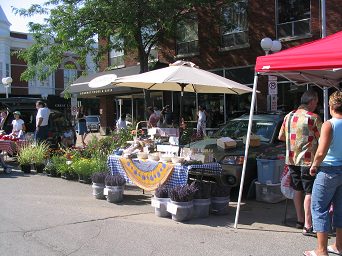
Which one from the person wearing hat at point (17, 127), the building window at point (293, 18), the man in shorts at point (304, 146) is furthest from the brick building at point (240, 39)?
the man in shorts at point (304, 146)

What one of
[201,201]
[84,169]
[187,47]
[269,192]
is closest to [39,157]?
[84,169]

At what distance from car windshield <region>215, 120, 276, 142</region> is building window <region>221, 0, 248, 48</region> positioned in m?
10.2

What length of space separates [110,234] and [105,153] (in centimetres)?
504

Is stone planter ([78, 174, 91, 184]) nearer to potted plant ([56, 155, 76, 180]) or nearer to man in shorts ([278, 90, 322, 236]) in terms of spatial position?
potted plant ([56, 155, 76, 180])

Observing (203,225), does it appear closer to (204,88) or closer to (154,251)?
(154,251)

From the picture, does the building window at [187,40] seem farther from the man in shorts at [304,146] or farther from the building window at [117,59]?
the man in shorts at [304,146]

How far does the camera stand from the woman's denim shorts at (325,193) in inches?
182

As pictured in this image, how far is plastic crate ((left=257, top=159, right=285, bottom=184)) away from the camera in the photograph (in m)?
7.73

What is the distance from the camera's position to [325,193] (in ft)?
15.2

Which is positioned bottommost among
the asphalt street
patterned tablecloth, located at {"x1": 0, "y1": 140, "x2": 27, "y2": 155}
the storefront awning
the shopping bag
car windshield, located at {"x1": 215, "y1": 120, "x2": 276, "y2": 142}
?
the asphalt street

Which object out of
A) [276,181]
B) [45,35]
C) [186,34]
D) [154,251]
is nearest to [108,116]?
[186,34]

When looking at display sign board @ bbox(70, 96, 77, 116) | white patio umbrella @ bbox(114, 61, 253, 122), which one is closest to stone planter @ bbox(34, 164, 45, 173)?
white patio umbrella @ bbox(114, 61, 253, 122)

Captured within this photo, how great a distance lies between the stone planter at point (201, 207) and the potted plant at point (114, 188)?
69.0 inches

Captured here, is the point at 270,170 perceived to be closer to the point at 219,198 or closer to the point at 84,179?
the point at 219,198
